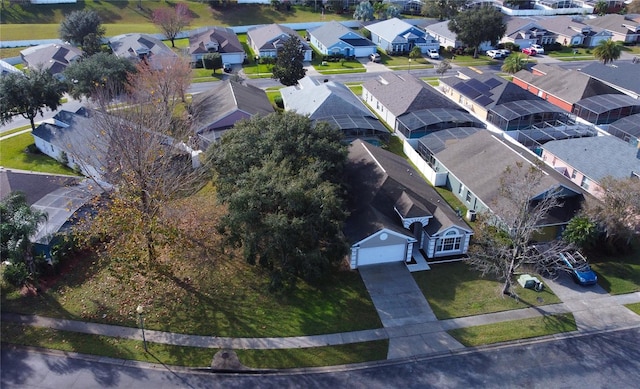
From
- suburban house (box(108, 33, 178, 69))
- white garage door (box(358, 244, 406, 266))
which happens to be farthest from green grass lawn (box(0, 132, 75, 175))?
white garage door (box(358, 244, 406, 266))

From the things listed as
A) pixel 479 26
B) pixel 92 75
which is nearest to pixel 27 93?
pixel 92 75

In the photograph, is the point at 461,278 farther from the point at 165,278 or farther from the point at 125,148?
the point at 125,148

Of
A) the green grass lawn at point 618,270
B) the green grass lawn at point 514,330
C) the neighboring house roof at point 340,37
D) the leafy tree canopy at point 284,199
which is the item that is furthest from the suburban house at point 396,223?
the neighboring house roof at point 340,37

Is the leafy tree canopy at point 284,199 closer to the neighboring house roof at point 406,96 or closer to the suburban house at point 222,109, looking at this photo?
the suburban house at point 222,109

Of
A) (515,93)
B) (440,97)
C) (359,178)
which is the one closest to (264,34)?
(440,97)

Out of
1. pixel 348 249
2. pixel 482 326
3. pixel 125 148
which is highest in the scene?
pixel 125 148
